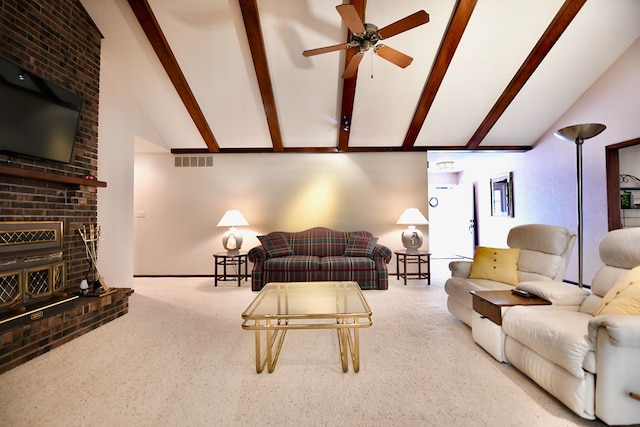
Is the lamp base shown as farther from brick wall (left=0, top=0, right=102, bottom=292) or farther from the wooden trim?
brick wall (left=0, top=0, right=102, bottom=292)

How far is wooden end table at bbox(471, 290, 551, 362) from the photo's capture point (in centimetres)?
204

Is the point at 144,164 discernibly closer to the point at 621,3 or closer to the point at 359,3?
the point at 359,3

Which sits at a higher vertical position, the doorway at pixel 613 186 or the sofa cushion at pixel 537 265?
the doorway at pixel 613 186

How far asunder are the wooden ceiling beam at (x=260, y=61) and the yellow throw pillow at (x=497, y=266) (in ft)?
10.9

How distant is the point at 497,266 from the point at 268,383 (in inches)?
94.0

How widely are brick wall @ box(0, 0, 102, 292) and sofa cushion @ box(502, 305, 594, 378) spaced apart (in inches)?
154

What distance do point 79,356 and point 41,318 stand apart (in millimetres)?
449

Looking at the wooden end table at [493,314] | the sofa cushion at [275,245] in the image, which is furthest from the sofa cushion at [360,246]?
the wooden end table at [493,314]

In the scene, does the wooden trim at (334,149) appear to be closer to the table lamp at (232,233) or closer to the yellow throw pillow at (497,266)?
the table lamp at (232,233)

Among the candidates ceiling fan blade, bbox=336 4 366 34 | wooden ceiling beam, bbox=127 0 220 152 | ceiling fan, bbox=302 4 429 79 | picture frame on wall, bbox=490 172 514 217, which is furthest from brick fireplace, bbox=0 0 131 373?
picture frame on wall, bbox=490 172 514 217

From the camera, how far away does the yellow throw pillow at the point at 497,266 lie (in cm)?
276

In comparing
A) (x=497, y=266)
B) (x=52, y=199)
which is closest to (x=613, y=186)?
(x=497, y=266)

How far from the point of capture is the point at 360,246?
457cm

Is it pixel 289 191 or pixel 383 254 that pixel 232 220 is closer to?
pixel 289 191
